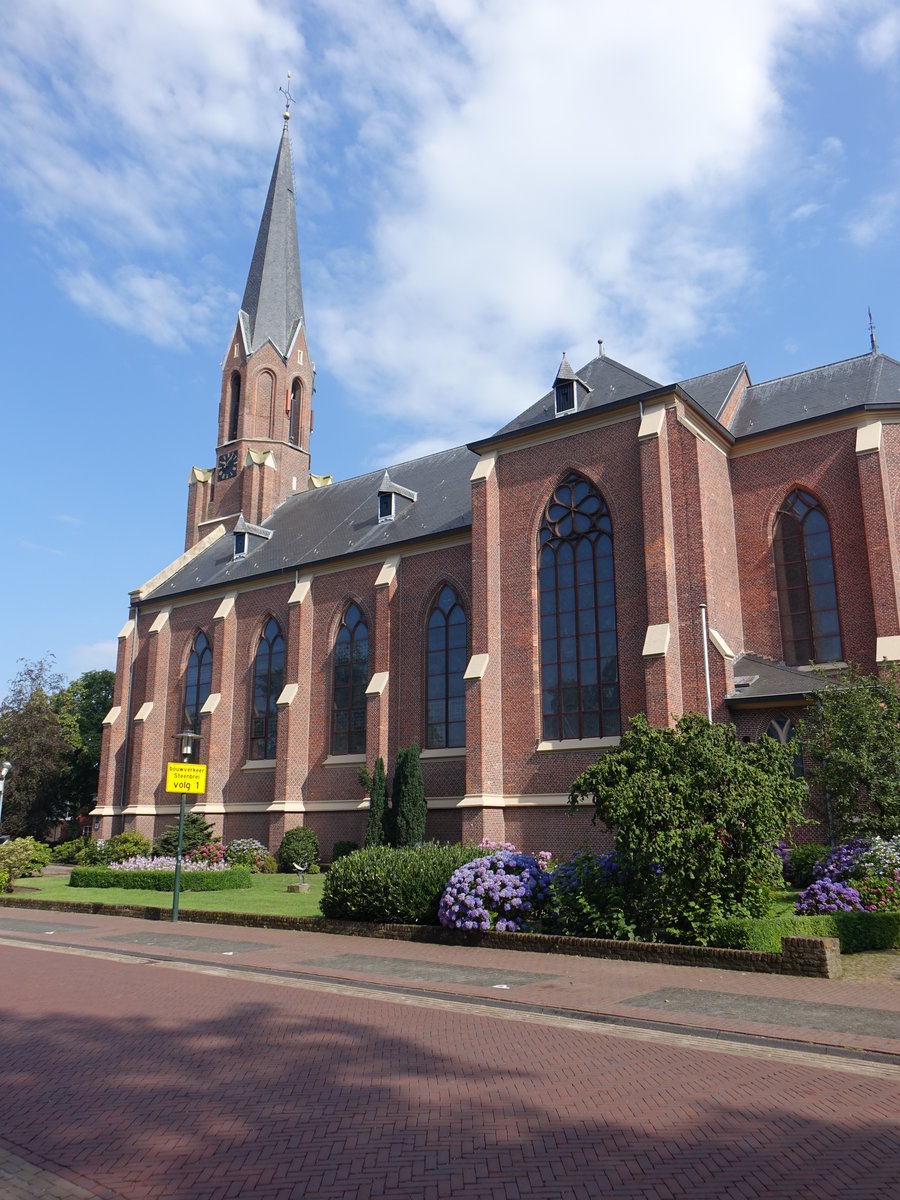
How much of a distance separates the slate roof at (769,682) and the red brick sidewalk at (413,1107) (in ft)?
37.4

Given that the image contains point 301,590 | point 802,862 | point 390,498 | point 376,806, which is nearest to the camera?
point 802,862

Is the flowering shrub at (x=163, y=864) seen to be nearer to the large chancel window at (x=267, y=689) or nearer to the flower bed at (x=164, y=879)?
the flower bed at (x=164, y=879)

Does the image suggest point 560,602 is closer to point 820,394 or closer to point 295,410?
point 820,394

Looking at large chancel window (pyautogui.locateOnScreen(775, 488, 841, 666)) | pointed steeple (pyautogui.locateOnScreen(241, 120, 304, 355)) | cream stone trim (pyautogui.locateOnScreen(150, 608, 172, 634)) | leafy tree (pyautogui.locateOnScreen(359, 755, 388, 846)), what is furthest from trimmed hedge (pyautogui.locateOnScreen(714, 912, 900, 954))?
pointed steeple (pyautogui.locateOnScreen(241, 120, 304, 355))

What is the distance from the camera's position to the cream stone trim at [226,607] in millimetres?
37219

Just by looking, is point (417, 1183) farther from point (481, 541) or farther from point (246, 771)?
point (246, 771)

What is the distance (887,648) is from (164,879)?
20.1 m

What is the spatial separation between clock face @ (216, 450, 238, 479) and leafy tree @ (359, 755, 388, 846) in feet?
72.3

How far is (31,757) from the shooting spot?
46125 mm

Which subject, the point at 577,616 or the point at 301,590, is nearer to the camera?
the point at 577,616

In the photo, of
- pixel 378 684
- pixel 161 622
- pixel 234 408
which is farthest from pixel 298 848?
pixel 234 408

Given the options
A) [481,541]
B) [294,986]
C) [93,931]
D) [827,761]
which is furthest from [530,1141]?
[481,541]

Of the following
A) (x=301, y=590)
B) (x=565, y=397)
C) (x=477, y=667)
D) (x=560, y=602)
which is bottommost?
(x=477, y=667)

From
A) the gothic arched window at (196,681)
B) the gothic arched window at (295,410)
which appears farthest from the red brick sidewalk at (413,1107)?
the gothic arched window at (295,410)
